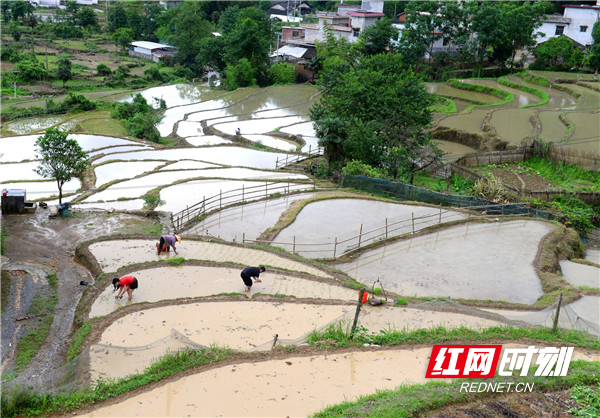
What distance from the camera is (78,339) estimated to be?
11672 mm

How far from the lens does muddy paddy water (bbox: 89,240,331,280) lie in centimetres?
1591

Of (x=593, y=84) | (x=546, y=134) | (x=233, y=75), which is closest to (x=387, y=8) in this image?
(x=233, y=75)

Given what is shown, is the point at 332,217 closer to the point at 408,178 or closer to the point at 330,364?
the point at 408,178

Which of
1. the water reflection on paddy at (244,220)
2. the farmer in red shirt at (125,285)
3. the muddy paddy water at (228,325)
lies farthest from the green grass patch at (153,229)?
the muddy paddy water at (228,325)

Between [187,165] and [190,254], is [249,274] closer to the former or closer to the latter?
[190,254]

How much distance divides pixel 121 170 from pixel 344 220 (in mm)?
13245

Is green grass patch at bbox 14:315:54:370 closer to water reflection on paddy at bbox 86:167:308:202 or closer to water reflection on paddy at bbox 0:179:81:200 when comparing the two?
water reflection on paddy at bbox 86:167:308:202

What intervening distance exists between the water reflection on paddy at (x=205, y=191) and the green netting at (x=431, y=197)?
2413mm

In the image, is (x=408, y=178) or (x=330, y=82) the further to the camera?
(x=330, y=82)

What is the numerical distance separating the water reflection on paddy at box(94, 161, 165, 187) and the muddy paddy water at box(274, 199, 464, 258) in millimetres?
10487

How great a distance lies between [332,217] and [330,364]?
1044 centimetres

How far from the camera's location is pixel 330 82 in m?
37.4

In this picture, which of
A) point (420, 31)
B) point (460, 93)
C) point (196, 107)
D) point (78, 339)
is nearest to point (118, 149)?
point (196, 107)

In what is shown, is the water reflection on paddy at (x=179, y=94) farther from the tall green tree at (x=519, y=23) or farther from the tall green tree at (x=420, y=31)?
the tall green tree at (x=519, y=23)
